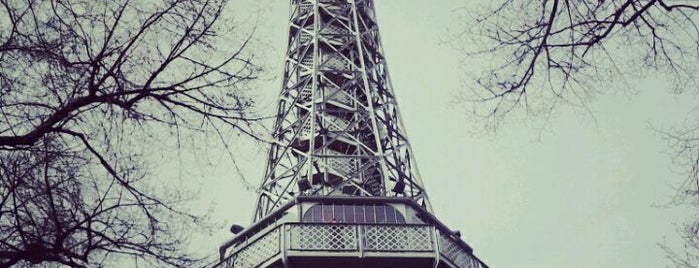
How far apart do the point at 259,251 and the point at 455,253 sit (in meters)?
5.01

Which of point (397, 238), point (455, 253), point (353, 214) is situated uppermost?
point (353, 214)

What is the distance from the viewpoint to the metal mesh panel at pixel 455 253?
2170 cm

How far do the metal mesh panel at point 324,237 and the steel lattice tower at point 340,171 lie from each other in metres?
0.02

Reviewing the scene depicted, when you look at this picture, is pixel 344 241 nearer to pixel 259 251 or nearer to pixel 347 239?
pixel 347 239

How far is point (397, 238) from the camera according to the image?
21.4 meters

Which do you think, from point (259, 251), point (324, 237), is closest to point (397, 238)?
point (324, 237)

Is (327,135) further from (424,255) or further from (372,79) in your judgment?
(424,255)

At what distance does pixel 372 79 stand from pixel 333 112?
2.88 metres

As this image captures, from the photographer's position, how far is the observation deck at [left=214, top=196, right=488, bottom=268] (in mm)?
20797

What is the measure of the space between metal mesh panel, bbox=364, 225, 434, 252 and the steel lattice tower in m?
0.03

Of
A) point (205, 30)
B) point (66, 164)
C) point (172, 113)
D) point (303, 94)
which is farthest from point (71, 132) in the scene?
point (303, 94)

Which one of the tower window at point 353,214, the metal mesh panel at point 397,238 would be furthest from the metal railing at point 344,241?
the tower window at point 353,214

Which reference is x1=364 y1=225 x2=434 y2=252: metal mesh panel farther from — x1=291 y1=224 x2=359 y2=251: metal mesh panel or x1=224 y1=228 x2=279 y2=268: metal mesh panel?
x1=224 y1=228 x2=279 y2=268: metal mesh panel

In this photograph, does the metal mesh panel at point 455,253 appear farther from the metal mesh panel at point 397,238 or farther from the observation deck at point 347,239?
the metal mesh panel at point 397,238
